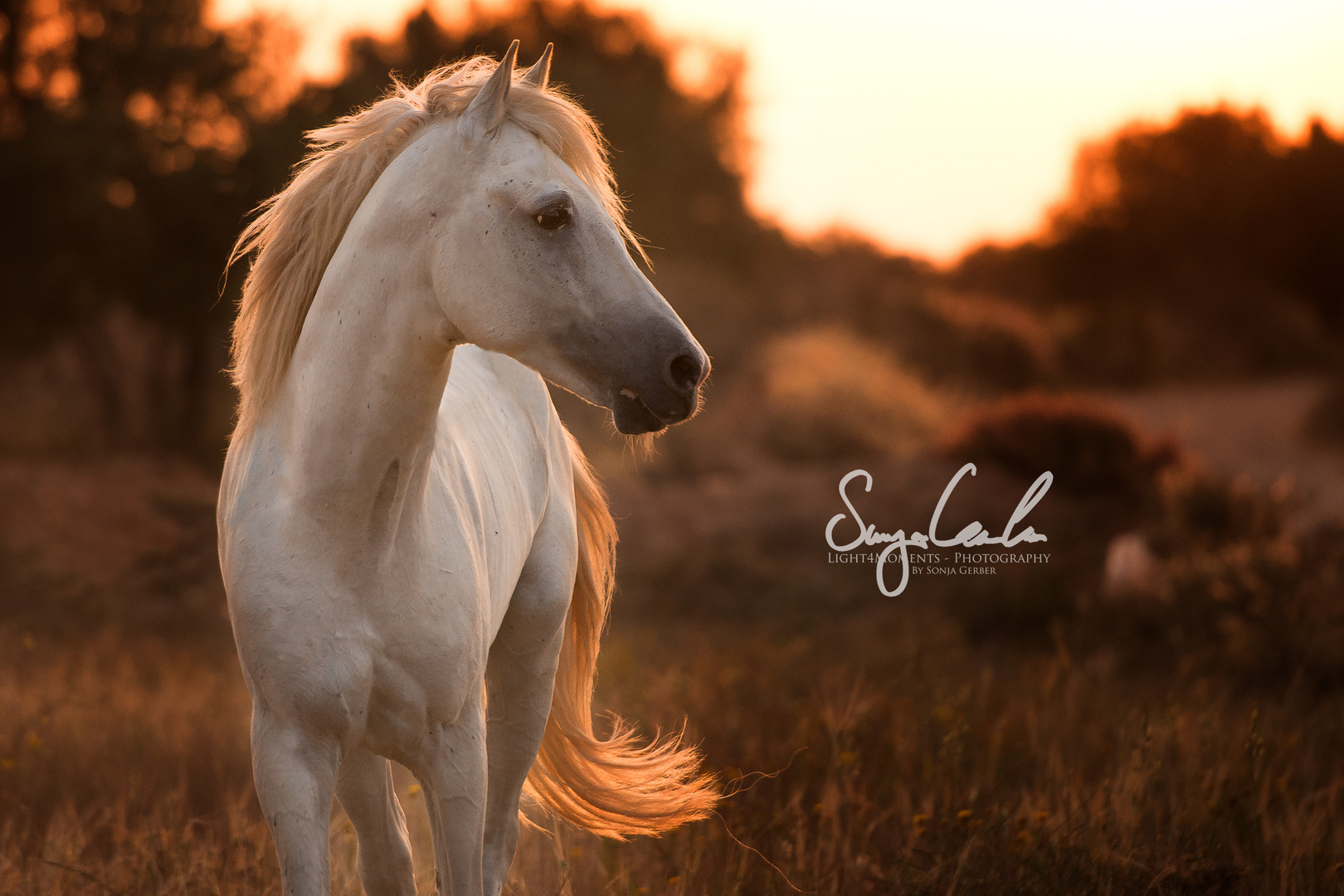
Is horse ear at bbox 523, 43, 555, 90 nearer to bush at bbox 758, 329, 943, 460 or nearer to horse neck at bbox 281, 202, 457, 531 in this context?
horse neck at bbox 281, 202, 457, 531

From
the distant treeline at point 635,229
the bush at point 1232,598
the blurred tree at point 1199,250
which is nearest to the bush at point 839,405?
the distant treeline at point 635,229

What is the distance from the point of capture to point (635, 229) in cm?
2184

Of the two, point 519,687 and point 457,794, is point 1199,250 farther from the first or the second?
point 457,794

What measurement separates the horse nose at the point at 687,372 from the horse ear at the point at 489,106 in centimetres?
58

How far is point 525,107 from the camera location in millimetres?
2109

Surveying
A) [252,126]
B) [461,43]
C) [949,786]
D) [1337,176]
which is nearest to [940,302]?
[1337,176]

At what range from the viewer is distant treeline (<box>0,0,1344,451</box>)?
1076cm

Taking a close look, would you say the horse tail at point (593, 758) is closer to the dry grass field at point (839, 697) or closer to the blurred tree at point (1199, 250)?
the dry grass field at point (839, 697)

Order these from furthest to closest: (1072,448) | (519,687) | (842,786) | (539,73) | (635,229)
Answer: (635,229) < (1072,448) < (842,786) < (519,687) < (539,73)

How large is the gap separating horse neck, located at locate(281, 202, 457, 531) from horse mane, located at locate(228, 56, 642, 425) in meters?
0.10

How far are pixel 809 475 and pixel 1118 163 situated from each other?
22.7m

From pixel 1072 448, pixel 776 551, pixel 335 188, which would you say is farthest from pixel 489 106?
pixel 1072 448

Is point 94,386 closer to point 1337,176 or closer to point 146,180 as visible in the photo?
point 146,180

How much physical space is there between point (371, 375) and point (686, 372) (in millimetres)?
606
